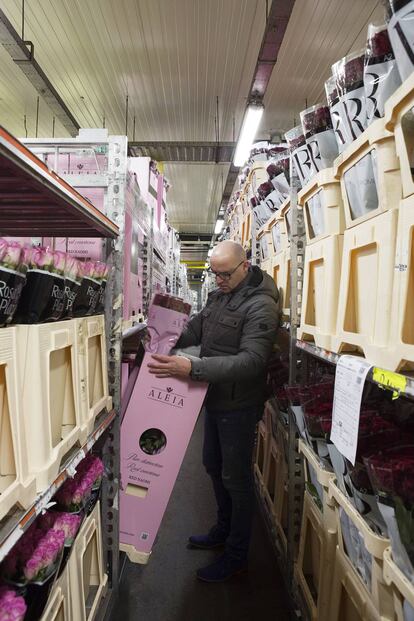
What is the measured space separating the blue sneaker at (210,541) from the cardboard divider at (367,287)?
182 cm

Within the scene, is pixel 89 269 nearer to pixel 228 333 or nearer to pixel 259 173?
pixel 228 333

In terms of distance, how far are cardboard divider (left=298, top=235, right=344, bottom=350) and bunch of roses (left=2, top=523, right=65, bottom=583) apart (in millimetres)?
1047

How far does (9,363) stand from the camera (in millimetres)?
884

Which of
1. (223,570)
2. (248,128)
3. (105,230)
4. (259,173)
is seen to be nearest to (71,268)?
(105,230)

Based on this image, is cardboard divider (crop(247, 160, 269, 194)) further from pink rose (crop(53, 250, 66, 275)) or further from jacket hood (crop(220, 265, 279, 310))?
pink rose (crop(53, 250, 66, 275))

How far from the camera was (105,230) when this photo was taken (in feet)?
5.51

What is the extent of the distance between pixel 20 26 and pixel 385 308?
4.88 metres

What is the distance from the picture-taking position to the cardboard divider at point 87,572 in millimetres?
1307

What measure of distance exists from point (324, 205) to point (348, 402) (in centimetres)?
72

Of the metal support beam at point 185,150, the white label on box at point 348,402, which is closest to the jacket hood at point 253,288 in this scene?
the white label on box at point 348,402

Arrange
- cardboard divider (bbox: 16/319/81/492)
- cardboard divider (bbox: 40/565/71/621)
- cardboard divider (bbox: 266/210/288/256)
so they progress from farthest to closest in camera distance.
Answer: cardboard divider (bbox: 266/210/288/256) → cardboard divider (bbox: 40/565/71/621) → cardboard divider (bbox: 16/319/81/492)

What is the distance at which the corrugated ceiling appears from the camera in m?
3.90

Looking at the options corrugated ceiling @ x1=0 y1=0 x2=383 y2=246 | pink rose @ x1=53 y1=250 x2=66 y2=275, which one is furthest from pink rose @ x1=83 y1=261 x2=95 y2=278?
corrugated ceiling @ x1=0 y1=0 x2=383 y2=246

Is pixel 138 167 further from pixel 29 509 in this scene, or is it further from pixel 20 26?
pixel 29 509
